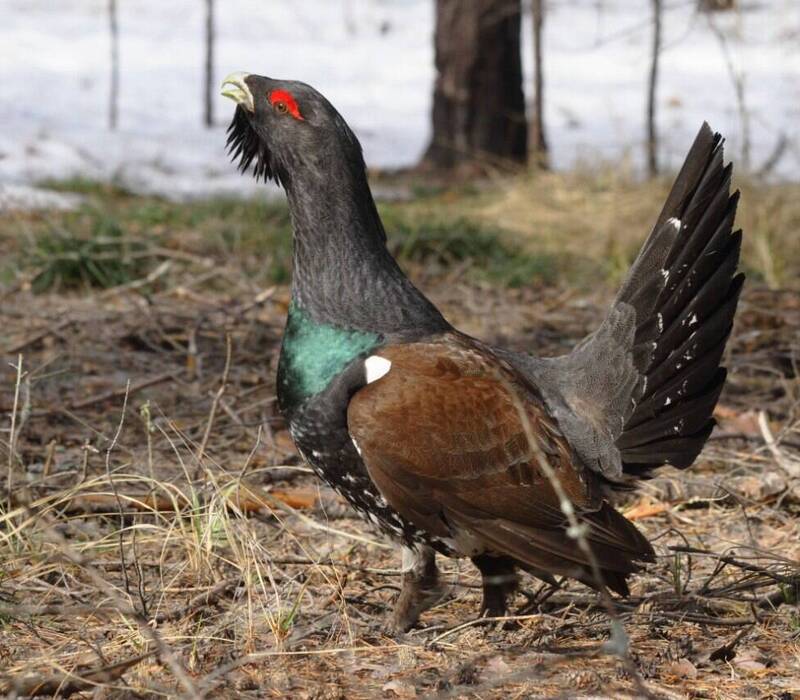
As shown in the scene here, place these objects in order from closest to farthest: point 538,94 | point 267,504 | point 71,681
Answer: point 71,681, point 267,504, point 538,94

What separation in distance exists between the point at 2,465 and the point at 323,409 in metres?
1.63

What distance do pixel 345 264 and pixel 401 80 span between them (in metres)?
19.2

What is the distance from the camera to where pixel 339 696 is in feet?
9.72

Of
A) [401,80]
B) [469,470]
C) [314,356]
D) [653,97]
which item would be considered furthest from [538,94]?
[401,80]

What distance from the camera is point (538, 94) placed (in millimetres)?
11680

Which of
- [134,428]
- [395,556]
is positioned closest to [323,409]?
[395,556]

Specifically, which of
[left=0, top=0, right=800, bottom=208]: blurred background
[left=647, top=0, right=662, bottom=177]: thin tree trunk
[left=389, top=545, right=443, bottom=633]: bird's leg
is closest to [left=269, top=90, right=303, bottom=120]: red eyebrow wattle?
[left=389, top=545, right=443, bottom=633]: bird's leg

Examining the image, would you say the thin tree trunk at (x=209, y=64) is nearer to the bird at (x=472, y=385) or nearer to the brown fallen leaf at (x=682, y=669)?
the bird at (x=472, y=385)

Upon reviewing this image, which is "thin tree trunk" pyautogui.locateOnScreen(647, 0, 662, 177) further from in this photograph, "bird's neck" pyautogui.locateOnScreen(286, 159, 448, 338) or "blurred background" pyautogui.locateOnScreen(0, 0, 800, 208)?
"bird's neck" pyautogui.locateOnScreen(286, 159, 448, 338)

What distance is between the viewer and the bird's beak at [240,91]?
3812 mm

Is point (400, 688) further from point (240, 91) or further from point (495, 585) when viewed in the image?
point (240, 91)

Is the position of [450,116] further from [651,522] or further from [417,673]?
[417,673]

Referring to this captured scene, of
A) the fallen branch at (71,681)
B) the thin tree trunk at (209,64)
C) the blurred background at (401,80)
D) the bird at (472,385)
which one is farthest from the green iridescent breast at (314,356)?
the thin tree trunk at (209,64)

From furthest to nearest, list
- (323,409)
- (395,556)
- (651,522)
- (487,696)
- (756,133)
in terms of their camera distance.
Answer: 1. (756,133)
2. (651,522)
3. (395,556)
4. (323,409)
5. (487,696)
